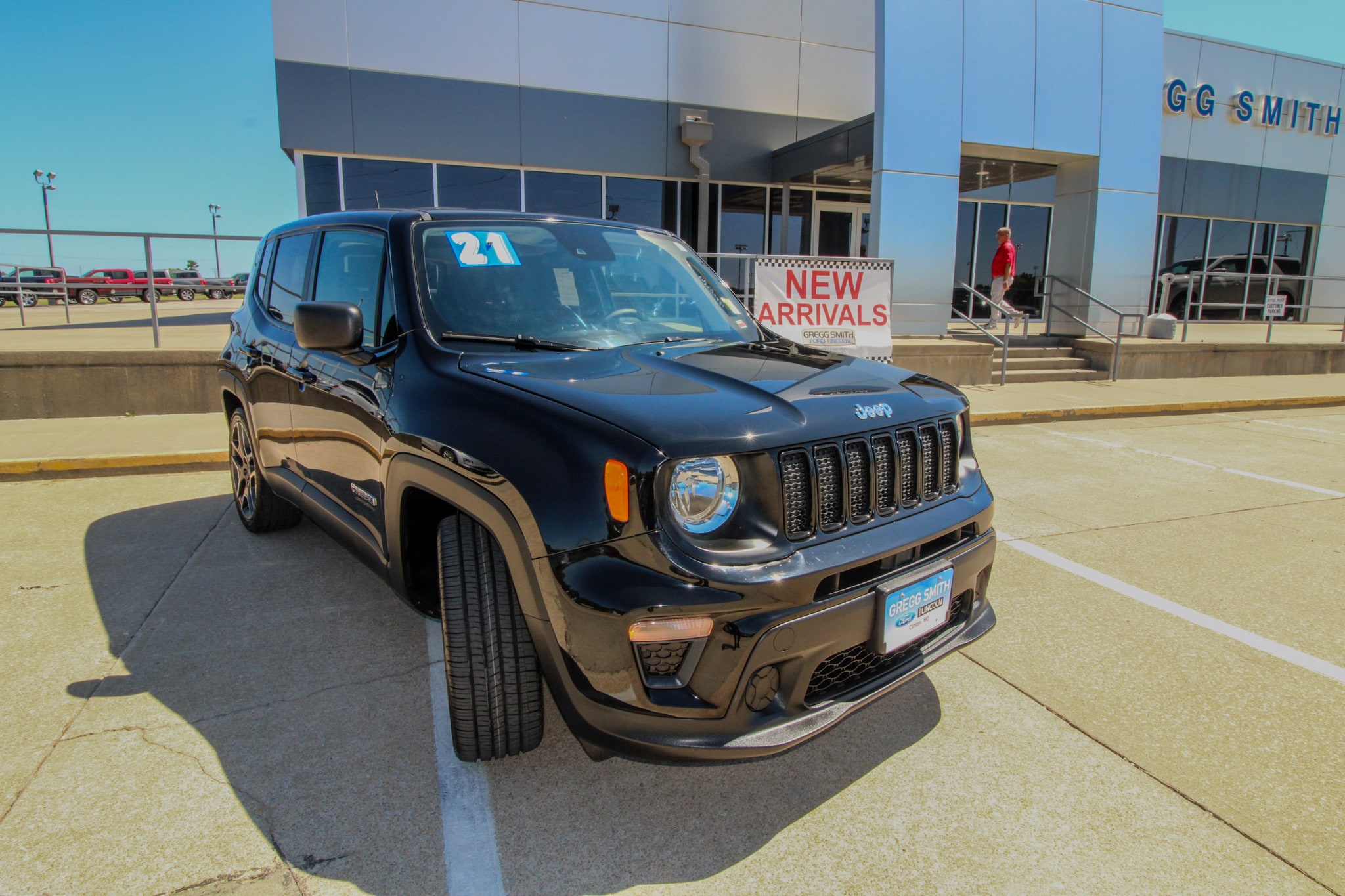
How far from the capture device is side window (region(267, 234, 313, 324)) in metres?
3.80

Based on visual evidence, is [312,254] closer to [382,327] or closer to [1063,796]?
[382,327]

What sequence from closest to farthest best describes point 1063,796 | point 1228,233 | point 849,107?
point 1063,796 < point 849,107 < point 1228,233

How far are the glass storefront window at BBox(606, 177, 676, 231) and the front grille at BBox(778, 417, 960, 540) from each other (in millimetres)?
11737

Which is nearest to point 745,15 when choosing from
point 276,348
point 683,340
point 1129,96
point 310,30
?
point 1129,96

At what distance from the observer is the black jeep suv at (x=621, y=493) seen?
1.96 m

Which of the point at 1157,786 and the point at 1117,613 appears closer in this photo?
the point at 1157,786

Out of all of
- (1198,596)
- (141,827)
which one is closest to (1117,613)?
(1198,596)

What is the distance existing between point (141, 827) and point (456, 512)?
123 centimetres

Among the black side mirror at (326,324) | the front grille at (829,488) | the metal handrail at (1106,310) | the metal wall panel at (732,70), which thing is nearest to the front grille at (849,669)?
the front grille at (829,488)

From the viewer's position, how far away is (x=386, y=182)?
40.6 feet

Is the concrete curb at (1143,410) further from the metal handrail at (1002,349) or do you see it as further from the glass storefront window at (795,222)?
the glass storefront window at (795,222)

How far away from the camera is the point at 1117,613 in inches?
148

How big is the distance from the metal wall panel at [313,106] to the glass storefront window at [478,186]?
1.56 metres

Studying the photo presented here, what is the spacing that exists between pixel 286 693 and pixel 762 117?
44.2 feet
